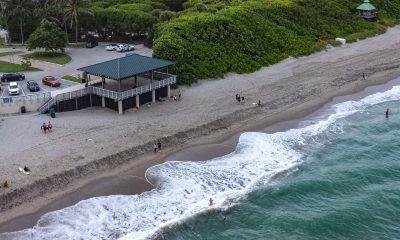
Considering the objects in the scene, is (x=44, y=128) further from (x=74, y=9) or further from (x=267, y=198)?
(x=74, y=9)

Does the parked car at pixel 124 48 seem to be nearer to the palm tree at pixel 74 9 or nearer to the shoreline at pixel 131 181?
the palm tree at pixel 74 9

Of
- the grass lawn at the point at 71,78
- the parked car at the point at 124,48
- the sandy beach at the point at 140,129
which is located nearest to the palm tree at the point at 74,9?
the parked car at the point at 124,48

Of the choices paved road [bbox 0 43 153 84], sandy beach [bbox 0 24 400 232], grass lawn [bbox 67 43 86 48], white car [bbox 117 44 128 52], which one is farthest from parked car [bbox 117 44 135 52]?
sandy beach [bbox 0 24 400 232]

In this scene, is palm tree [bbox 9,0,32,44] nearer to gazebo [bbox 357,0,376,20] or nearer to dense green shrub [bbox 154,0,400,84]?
dense green shrub [bbox 154,0,400,84]

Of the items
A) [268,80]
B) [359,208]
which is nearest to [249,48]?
[268,80]

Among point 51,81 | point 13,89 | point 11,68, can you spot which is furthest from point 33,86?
point 11,68
